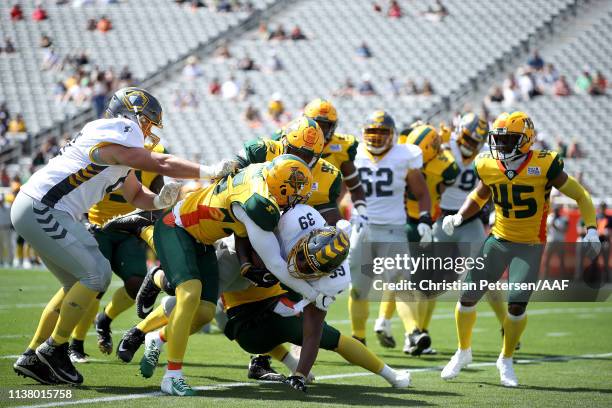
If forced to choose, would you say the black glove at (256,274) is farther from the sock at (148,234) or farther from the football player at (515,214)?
the football player at (515,214)

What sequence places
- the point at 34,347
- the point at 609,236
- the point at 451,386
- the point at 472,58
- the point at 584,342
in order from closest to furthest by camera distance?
1. the point at 34,347
2. the point at 451,386
3. the point at 584,342
4. the point at 609,236
5. the point at 472,58

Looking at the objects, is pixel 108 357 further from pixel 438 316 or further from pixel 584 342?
pixel 438 316

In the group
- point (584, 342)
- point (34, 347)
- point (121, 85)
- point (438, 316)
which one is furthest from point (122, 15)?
point (34, 347)

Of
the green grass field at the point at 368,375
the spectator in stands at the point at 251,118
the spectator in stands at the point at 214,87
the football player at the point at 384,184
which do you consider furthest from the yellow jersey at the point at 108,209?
the spectator in stands at the point at 214,87

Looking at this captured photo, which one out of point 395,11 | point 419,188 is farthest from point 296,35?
point 419,188

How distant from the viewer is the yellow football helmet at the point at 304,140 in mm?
6926

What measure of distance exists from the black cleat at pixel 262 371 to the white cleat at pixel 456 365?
1.16m

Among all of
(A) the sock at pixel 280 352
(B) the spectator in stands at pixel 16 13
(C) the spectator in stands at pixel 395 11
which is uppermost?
(A) the sock at pixel 280 352

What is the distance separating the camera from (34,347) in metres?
6.15

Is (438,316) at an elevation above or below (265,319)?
below

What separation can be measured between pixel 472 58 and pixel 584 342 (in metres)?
16.0

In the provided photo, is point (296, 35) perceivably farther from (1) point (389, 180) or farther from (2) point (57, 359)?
(2) point (57, 359)

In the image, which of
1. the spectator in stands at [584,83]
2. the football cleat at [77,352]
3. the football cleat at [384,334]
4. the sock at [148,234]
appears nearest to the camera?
the sock at [148,234]

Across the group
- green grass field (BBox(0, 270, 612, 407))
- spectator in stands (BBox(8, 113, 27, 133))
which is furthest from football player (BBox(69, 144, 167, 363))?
spectator in stands (BBox(8, 113, 27, 133))
